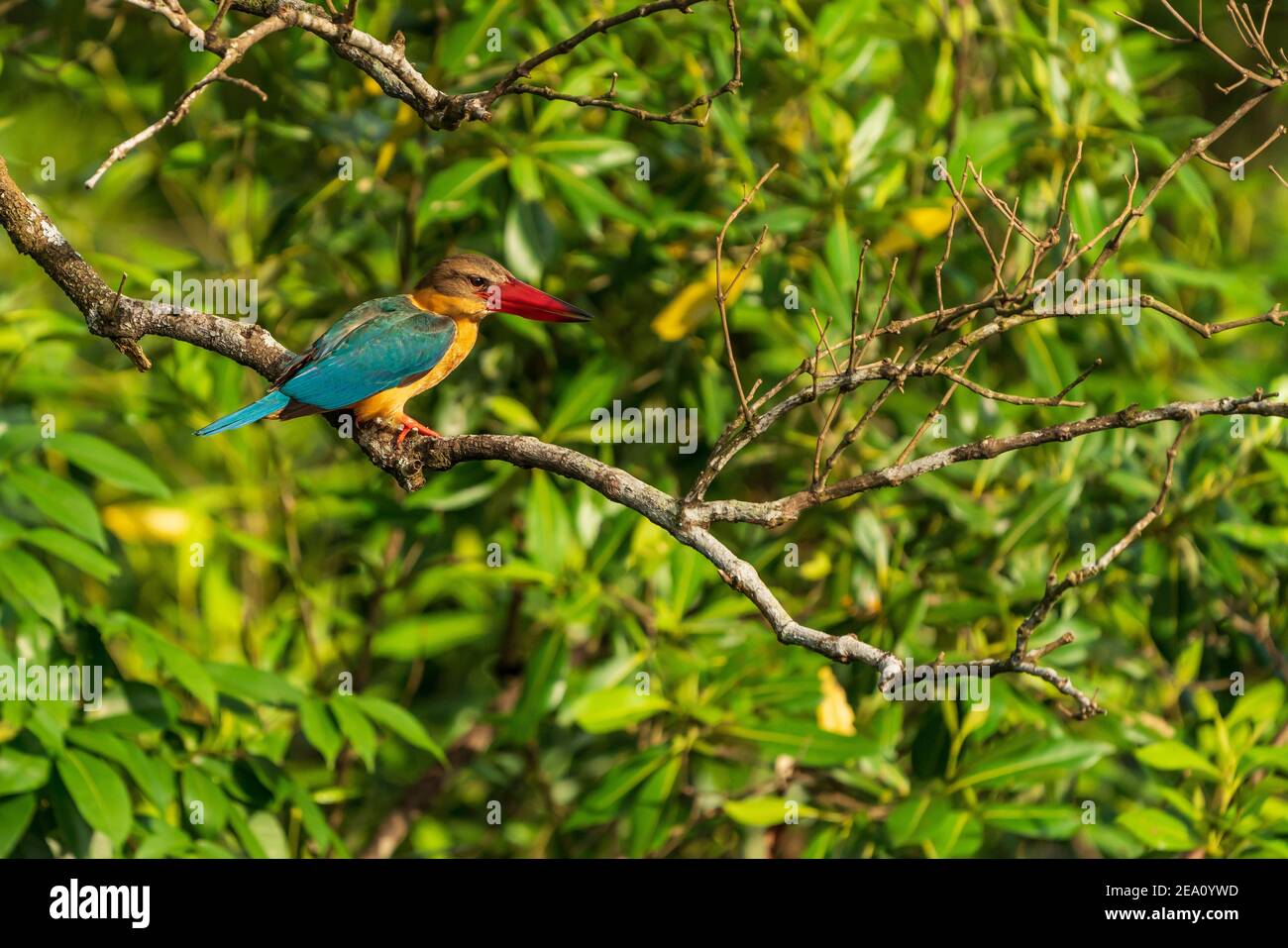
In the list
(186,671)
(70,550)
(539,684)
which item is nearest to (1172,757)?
(539,684)

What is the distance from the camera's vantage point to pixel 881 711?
4.23 metres

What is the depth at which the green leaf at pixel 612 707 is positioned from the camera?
4023 mm

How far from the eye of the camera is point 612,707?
4.04 metres

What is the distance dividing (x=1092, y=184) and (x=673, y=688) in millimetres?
2147

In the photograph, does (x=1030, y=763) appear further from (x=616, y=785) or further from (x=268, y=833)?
(x=268, y=833)

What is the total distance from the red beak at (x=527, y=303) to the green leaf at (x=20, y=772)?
1.62m

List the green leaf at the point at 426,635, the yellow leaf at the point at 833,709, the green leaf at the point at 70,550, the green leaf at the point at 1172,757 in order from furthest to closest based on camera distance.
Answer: the green leaf at the point at 426,635, the yellow leaf at the point at 833,709, the green leaf at the point at 1172,757, the green leaf at the point at 70,550

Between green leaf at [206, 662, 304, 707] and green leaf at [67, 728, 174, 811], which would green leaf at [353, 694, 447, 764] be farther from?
green leaf at [67, 728, 174, 811]

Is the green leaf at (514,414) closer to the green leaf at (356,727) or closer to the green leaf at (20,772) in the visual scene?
the green leaf at (356,727)

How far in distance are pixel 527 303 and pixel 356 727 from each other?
1.32m

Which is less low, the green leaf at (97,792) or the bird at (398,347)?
the bird at (398,347)

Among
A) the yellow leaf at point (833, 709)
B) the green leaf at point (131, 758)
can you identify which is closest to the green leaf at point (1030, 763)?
the yellow leaf at point (833, 709)

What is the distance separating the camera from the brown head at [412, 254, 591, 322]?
3.54 m

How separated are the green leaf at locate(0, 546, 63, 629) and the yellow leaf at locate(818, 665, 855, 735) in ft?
7.20
